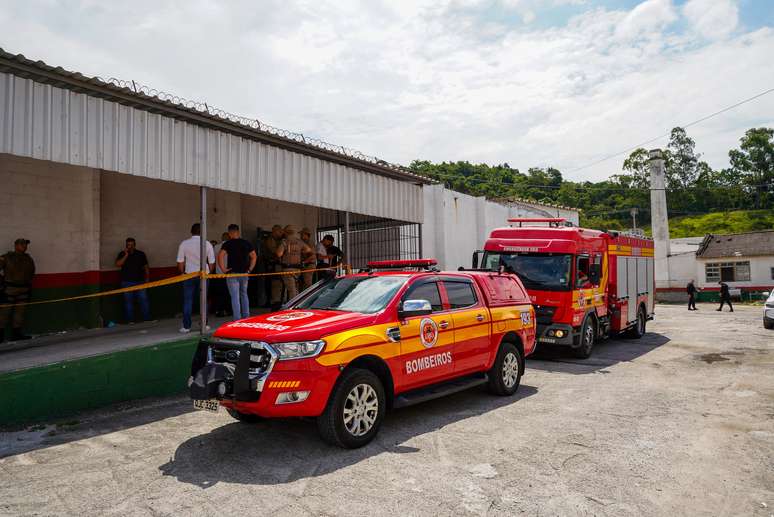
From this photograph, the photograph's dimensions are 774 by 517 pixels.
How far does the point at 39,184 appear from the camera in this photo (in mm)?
9008

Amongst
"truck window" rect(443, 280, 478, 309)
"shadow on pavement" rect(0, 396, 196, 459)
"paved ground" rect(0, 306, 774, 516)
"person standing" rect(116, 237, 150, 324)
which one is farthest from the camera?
"person standing" rect(116, 237, 150, 324)

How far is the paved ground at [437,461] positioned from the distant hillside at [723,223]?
71791mm

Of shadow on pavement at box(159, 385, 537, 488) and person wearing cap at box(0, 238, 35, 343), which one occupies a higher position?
person wearing cap at box(0, 238, 35, 343)

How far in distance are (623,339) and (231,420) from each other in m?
11.0

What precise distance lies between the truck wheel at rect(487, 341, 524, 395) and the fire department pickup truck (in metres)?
0.01

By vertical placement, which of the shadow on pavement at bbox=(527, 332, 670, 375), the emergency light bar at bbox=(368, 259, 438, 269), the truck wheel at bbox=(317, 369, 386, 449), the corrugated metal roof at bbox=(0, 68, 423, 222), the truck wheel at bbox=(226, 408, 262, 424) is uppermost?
the corrugated metal roof at bbox=(0, 68, 423, 222)

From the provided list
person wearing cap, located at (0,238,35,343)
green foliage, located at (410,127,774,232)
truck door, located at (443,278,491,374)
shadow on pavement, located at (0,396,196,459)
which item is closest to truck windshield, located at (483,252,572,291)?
truck door, located at (443,278,491,374)

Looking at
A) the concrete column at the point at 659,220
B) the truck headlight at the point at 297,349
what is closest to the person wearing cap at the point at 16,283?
the truck headlight at the point at 297,349

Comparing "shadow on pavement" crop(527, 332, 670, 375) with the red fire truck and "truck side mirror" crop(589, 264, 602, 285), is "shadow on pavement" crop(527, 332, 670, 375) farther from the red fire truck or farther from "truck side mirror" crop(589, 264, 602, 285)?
"truck side mirror" crop(589, 264, 602, 285)

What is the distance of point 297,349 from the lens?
15.9 ft

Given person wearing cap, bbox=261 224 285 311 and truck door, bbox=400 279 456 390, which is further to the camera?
person wearing cap, bbox=261 224 285 311

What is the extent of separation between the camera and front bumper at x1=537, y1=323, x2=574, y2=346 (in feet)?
32.7

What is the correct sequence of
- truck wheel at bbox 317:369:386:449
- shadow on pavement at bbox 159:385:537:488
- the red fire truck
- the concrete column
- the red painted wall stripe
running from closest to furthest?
1. shadow on pavement at bbox 159:385:537:488
2. truck wheel at bbox 317:369:386:449
3. the red painted wall stripe
4. the red fire truck
5. the concrete column

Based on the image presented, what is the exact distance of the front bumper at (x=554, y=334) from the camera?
9.96 metres
